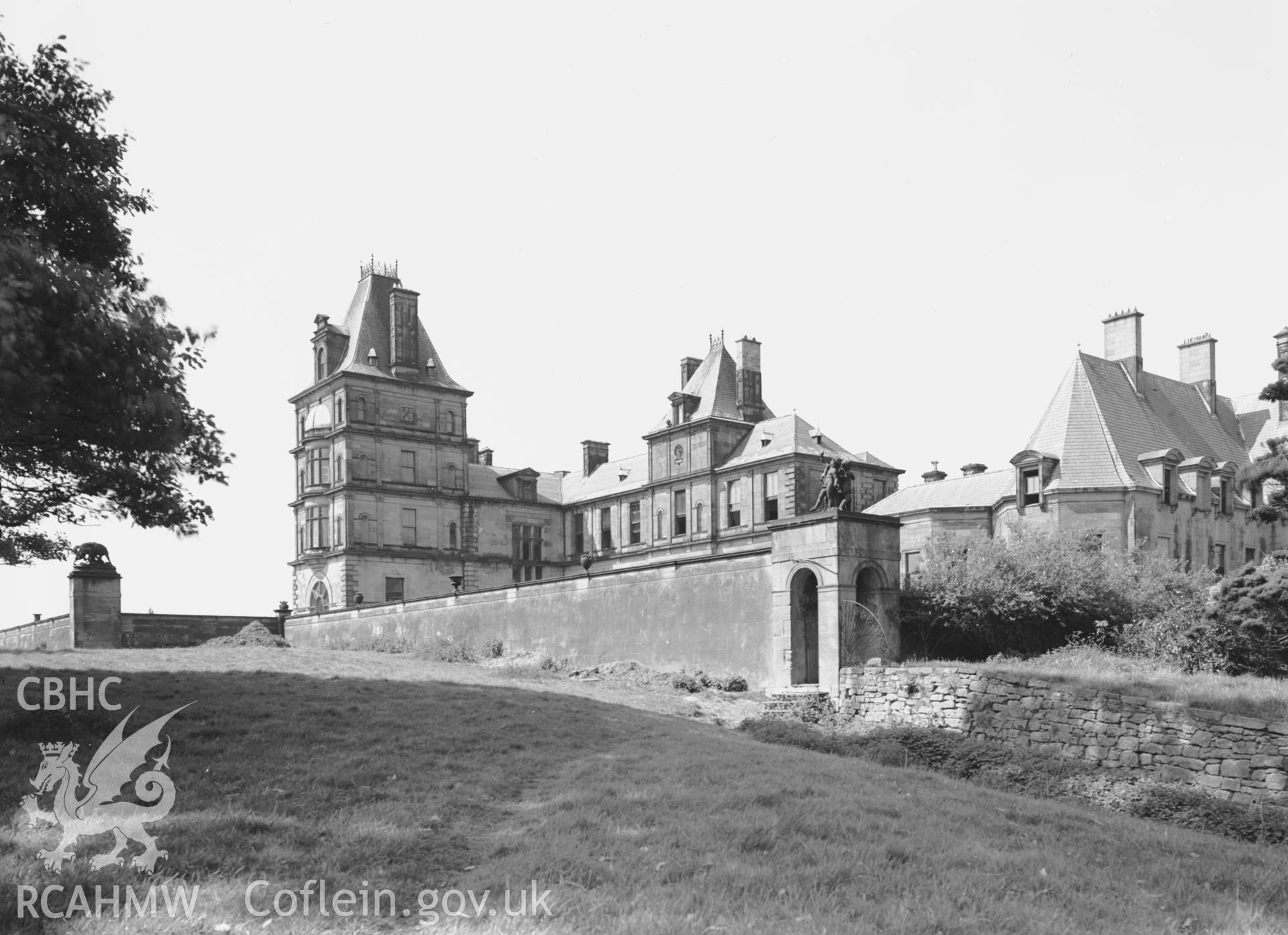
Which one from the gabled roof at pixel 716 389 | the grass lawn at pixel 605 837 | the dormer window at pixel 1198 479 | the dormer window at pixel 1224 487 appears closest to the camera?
the grass lawn at pixel 605 837

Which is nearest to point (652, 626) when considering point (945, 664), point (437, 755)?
point (945, 664)

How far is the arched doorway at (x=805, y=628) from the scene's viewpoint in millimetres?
21627

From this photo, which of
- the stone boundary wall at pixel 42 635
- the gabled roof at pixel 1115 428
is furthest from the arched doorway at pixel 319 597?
the gabled roof at pixel 1115 428

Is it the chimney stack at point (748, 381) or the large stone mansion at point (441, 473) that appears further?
the chimney stack at point (748, 381)

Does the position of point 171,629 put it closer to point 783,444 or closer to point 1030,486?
point 783,444

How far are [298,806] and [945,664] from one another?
12.5 metres

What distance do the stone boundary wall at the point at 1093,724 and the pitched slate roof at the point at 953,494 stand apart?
21.0 metres

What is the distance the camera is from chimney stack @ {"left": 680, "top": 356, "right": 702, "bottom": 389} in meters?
56.8

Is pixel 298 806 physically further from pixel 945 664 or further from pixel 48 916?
pixel 945 664

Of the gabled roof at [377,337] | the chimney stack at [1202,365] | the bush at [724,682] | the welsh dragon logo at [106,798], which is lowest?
the bush at [724,682]

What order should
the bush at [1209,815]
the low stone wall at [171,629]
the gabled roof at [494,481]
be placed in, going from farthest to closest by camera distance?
1. the gabled roof at [494,481]
2. the low stone wall at [171,629]
3. the bush at [1209,815]

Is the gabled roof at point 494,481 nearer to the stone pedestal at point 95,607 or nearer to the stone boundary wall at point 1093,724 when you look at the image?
the stone pedestal at point 95,607

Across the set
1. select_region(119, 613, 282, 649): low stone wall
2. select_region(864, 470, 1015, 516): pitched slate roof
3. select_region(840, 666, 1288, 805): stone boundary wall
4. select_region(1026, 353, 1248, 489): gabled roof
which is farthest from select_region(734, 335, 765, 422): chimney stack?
select_region(840, 666, 1288, 805): stone boundary wall

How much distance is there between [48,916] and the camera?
22.9 feet
